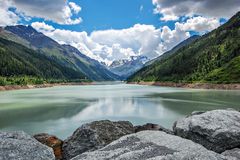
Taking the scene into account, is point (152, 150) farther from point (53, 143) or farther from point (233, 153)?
point (53, 143)

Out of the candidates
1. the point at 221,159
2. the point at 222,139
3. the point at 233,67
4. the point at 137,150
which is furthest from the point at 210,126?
the point at 233,67

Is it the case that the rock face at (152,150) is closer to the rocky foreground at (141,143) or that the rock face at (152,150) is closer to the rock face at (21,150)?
the rocky foreground at (141,143)

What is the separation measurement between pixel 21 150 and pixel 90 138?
5.17 metres

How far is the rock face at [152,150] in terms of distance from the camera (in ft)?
30.4

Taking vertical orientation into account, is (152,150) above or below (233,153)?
above

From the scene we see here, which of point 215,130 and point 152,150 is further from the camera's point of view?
point 215,130

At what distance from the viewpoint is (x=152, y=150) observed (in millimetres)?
10031

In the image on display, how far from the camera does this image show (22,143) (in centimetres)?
1154

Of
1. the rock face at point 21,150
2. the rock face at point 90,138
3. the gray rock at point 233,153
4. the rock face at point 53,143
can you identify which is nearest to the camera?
the rock face at point 21,150

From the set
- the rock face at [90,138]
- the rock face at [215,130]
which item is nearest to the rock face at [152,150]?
the rock face at [215,130]

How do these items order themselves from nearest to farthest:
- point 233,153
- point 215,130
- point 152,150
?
point 152,150
point 233,153
point 215,130

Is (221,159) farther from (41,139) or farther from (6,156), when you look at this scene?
(41,139)

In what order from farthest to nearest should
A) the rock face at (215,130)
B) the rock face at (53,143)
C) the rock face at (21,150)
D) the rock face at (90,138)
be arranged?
the rock face at (53,143) < the rock face at (90,138) < the rock face at (215,130) < the rock face at (21,150)

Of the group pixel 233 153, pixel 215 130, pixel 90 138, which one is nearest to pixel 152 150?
pixel 233 153
